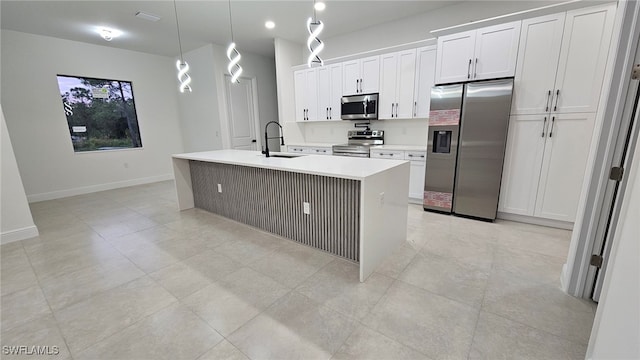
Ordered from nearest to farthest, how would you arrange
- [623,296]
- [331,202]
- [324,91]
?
[623,296] < [331,202] < [324,91]

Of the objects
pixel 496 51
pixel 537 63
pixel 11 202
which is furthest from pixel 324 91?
pixel 11 202

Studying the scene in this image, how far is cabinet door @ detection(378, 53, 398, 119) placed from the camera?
4.14 meters

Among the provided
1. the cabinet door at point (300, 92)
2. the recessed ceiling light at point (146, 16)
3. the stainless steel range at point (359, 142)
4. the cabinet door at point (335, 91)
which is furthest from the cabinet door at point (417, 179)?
the recessed ceiling light at point (146, 16)

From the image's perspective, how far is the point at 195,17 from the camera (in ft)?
13.3

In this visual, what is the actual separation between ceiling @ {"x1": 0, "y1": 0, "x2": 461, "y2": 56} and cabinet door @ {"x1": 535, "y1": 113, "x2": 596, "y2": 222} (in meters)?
2.30

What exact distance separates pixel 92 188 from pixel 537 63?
7616 mm

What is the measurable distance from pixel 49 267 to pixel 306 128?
4.48 meters

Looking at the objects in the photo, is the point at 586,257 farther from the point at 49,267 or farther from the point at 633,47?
the point at 49,267

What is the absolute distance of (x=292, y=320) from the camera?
1.69m

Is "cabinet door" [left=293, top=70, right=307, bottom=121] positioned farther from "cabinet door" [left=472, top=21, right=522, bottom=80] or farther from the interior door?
"cabinet door" [left=472, top=21, right=522, bottom=80]

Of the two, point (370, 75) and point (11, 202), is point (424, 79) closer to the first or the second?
point (370, 75)

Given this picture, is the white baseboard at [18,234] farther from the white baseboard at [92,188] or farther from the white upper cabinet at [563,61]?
the white upper cabinet at [563,61]

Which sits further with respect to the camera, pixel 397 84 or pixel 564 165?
pixel 397 84

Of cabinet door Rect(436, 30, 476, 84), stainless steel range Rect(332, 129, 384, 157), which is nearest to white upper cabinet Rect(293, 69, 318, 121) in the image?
stainless steel range Rect(332, 129, 384, 157)
